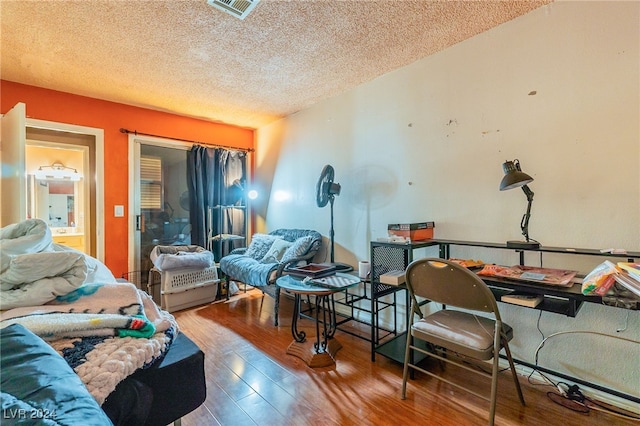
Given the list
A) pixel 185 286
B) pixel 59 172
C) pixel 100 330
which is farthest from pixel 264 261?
pixel 59 172

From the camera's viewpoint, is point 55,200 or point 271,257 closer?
point 271,257

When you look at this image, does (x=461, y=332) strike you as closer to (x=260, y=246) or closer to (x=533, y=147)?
(x=533, y=147)

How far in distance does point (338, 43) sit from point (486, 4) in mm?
963

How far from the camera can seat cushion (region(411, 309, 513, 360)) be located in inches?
56.7

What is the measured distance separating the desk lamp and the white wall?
125mm

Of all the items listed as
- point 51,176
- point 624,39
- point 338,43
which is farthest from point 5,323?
point 51,176

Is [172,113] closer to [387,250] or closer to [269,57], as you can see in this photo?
[269,57]

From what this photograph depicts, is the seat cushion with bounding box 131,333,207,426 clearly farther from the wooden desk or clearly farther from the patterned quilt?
the wooden desk

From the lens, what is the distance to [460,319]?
1647 mm

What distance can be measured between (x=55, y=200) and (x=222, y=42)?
3696mm

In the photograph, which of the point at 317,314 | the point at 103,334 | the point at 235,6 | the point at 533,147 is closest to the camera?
the point at 103,334

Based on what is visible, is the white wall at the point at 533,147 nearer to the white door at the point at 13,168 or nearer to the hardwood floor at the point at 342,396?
the hardwood floor at the point at 342,396

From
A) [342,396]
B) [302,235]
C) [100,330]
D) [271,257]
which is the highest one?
[302,235]

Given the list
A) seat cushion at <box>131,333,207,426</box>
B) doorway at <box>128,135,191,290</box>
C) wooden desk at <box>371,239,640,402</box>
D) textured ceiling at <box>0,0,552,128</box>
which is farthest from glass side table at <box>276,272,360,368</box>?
doorway at <box>128,135,191,290</box>
